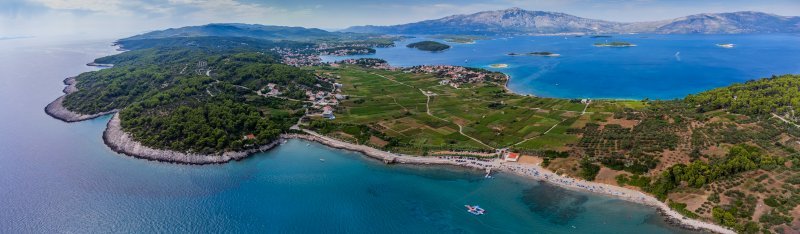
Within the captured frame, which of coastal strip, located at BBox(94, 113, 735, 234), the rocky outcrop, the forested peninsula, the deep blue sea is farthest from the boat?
the rocky outcrop

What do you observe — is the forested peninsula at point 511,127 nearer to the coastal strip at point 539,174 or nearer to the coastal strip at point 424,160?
the coastal strip at point 424,160

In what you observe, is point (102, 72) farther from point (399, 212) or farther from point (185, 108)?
point (399, 212)

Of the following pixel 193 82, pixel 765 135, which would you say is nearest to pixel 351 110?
pixel 193 82

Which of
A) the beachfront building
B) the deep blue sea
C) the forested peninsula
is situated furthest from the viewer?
the beachfront building

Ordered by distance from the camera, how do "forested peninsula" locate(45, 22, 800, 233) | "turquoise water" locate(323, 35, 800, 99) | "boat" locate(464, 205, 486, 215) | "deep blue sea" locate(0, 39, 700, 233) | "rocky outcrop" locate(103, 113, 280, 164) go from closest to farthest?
1. "deep blue sea" locate(0, 39, 700, 233)
2. "boat" locate(464, 205, 486, 215)
3. "forested peninsula" locate(45, 22, 800, 233)
4. "rocky outcrop" locate(103, 113, 280, 164)
5. "turquoise water" locate(323, 35, 800, 99)

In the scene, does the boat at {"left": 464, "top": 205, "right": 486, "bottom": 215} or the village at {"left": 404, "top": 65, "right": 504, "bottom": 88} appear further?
the village at {"left": 404, "top": 65, "right": 504, "bottom": 88}

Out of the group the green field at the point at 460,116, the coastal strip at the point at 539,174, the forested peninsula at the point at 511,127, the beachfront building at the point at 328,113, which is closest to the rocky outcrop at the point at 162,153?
the forested peninsula at the point at 511,127

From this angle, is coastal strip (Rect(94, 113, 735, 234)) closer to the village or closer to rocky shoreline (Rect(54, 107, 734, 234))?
rocky shoreline (Rect(54, 107, 734, 234))
